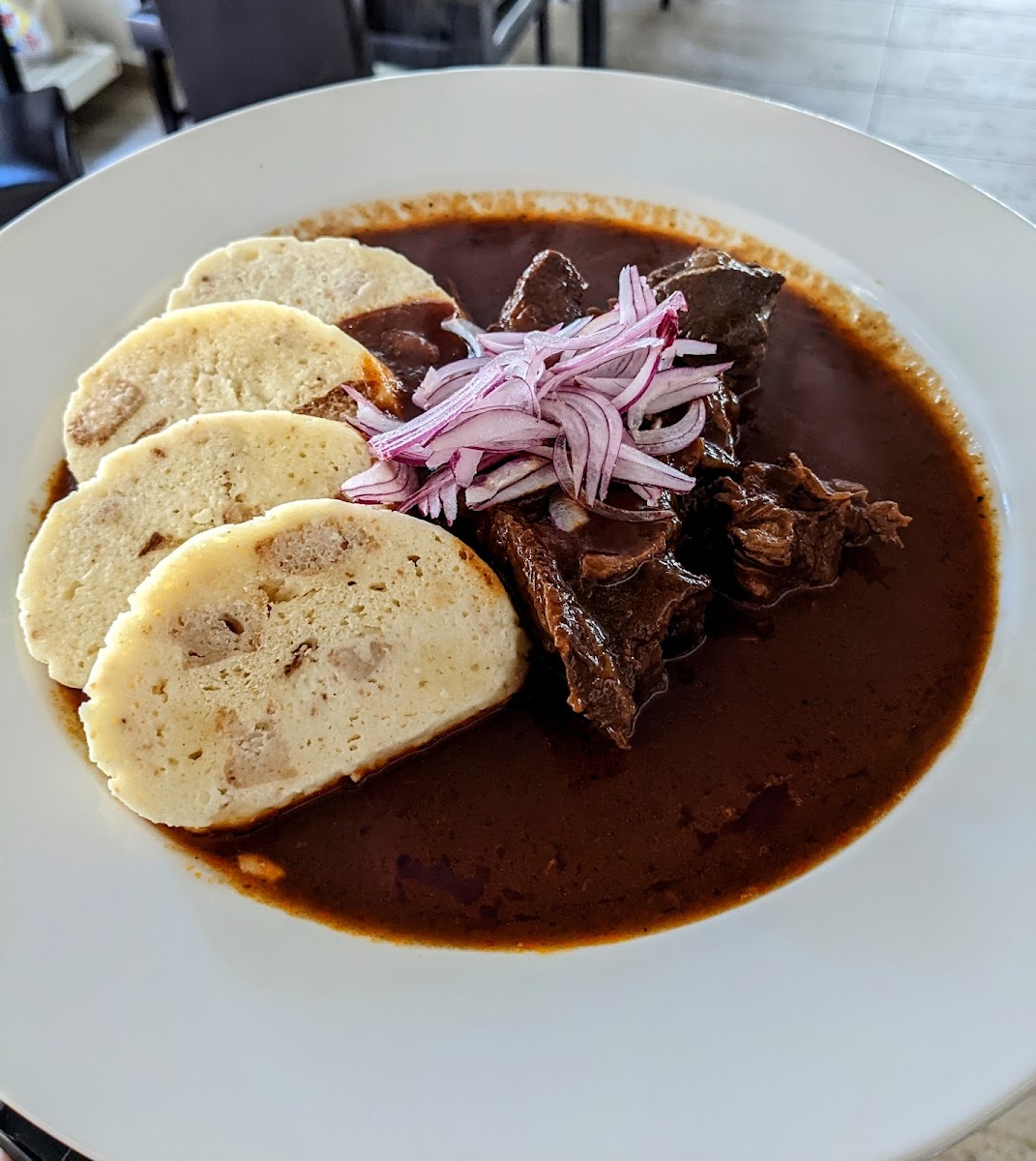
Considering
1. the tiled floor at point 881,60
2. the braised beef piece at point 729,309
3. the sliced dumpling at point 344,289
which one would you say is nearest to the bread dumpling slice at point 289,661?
the sliced dumpling at point 344,289

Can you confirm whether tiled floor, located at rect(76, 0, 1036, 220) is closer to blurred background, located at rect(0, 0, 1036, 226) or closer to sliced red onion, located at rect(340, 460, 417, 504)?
blurred background, located at rect(0, 0, 1036, 226)

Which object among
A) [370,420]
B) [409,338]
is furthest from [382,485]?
[409,338]

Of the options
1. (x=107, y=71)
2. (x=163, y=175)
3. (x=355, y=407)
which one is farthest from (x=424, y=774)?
(x=107, y=71)

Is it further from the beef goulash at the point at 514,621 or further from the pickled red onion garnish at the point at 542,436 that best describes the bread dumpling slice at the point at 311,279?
the pickled red onion garnish at the point at 542,436

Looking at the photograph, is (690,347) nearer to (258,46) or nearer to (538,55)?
(258,46)

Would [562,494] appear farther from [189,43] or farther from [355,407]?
[189,43]

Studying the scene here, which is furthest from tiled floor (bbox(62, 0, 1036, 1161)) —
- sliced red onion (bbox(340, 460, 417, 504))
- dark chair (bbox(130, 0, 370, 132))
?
sliced red onion (bbox(340, 460, 417, 504))
